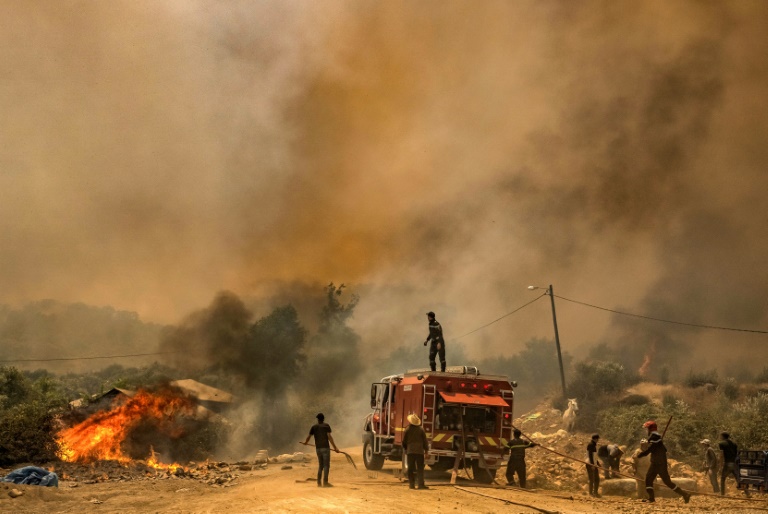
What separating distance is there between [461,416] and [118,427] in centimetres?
1571

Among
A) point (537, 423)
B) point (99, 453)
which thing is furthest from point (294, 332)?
point (99, 453)

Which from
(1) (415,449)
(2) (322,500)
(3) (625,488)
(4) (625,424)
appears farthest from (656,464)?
(4) (625,424)

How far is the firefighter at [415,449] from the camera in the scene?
15.2m

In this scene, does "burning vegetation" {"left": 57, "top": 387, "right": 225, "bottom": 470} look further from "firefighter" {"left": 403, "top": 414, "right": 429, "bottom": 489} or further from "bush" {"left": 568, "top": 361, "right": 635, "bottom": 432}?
"bush" {"left": 568, "top": 361, "right": 635, "bottom": 432}

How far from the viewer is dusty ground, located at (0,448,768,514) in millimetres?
12695

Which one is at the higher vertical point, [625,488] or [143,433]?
[143,433]

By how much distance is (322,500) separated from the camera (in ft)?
43.0

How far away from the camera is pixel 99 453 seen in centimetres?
2423

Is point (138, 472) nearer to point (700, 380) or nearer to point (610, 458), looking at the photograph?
point (610, 458)

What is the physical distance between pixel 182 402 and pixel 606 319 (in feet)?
151

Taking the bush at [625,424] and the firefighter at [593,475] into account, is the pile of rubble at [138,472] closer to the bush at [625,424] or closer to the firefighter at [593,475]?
the firefighter at [593,475]

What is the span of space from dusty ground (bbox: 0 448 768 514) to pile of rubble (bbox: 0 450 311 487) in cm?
164

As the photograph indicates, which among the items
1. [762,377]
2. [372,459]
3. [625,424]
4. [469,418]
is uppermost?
[762,377]

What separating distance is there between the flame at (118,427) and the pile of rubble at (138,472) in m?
0.85
